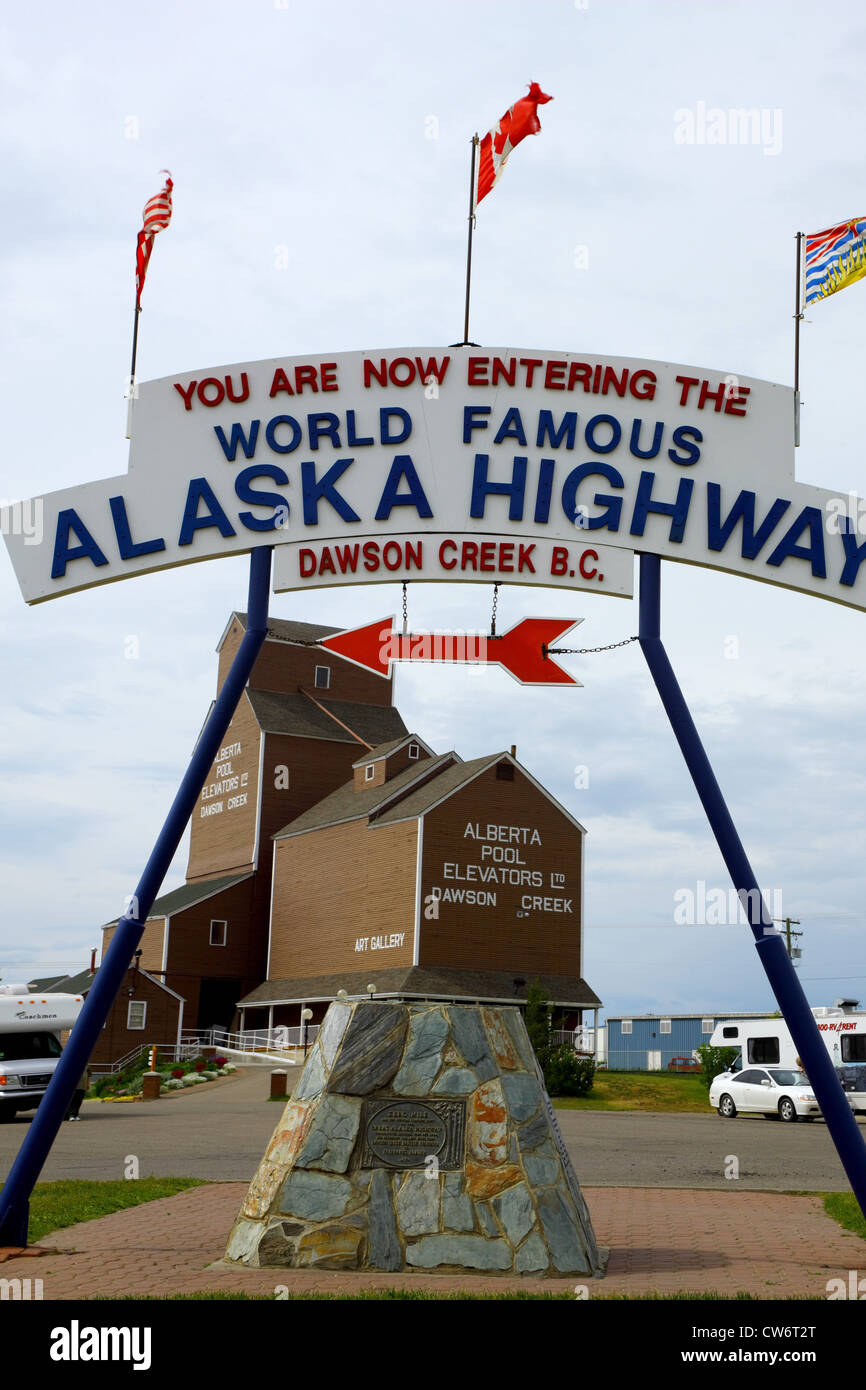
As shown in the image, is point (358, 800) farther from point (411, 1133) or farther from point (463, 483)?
point (411, 1133)

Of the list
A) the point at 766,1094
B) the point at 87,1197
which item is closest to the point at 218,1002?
the point at 766,1094

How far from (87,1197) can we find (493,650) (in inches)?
283

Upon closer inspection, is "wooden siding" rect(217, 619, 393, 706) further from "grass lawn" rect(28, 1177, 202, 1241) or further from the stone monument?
the stone monument

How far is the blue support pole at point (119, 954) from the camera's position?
28.9 feet

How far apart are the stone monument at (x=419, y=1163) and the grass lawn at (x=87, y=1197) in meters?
2.59

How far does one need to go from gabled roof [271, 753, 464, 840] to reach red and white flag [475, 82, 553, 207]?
36.6 metres

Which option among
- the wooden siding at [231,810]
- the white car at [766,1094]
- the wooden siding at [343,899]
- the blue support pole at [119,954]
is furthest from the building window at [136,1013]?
the blue support pole at [119,954]

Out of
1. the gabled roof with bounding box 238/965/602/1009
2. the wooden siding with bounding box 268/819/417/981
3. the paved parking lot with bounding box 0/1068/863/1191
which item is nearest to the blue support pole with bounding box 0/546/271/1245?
the paved parking lot with bounding box 0/1068/863/1191

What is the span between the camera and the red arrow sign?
996 cm

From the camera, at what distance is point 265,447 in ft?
32.5

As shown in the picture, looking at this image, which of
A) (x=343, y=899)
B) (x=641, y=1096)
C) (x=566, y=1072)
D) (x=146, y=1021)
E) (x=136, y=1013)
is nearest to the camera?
(x=566, y=1072)

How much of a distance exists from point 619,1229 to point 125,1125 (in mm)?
16171

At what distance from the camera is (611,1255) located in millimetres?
9586
